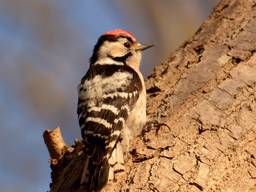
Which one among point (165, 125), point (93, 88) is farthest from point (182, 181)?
point (93, 88)

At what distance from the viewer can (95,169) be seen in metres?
3.73

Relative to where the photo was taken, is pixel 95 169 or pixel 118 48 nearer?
pixel 95 169

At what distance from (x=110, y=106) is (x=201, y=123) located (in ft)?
2.18

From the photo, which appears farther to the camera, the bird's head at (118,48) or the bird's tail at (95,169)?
the bird's head at (118,48)

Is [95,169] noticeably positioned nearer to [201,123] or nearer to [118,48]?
[201,123]

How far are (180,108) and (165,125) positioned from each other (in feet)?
0.51

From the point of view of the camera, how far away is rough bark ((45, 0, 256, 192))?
3504mm

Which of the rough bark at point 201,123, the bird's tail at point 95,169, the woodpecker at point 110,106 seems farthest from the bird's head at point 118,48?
the bird's tail at point 95,169

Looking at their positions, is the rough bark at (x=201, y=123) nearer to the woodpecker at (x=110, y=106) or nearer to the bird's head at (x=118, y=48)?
the woodpecker at (x=110, y=106)

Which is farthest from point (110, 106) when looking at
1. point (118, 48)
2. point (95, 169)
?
point (118, 48)

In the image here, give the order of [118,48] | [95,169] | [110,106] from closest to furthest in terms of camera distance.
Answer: [95,169]
[110,106]
[118,48]

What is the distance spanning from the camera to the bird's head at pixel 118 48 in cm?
504

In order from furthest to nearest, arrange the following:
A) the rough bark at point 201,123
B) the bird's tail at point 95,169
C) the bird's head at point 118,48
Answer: the bird's head at point 118,48
the bird's tail at point 95,169
the rough bark at point 201,123

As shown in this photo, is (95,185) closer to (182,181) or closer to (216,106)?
(182,181)
